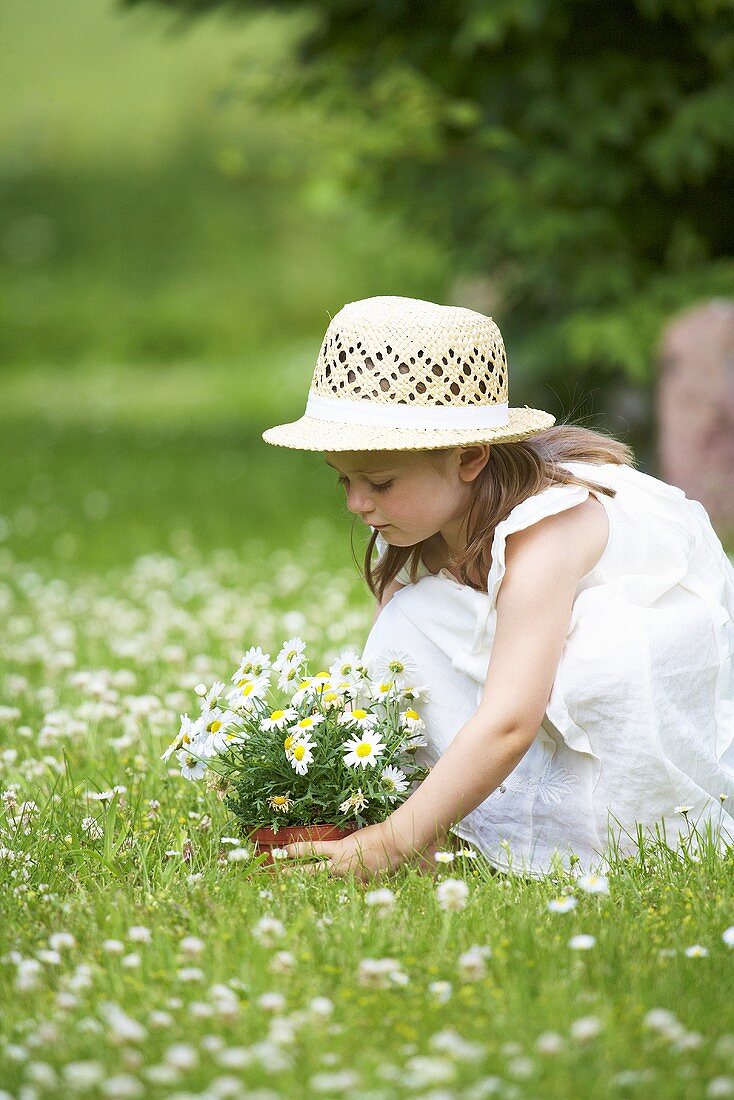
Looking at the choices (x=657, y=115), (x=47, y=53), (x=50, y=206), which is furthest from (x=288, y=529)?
(x=47, y=53)

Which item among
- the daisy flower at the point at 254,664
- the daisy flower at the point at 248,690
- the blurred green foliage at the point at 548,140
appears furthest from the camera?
the blurred green foliage at the point at 548,140

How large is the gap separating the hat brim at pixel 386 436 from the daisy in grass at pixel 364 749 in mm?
633

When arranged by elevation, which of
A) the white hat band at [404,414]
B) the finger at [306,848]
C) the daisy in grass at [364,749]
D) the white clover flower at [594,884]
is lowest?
the white clover flower at [594,884]

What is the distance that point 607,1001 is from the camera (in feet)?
7.28

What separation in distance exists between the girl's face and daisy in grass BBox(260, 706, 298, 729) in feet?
1.53

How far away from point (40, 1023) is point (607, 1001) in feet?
3.06

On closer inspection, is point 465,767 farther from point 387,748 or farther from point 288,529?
point 288,529

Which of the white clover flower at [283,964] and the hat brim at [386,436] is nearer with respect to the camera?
the white clover flower at [283,964]

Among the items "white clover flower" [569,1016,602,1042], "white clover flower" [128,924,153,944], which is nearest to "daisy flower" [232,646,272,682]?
"white clover flower" [128,924,153,944]

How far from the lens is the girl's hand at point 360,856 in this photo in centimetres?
296

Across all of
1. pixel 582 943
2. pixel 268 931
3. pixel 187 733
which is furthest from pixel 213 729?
pixel 582 943

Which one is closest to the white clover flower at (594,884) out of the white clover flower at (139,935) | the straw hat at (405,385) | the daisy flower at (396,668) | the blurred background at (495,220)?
the daisy flower at (396,668)

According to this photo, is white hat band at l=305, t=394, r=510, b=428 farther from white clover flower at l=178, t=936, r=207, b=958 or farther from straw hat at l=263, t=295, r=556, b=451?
white clover flower at l=178, t=936, r=207, b=958

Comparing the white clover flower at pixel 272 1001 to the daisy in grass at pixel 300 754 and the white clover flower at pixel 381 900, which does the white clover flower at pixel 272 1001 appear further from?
the daisy in grass at pixel 300 754
